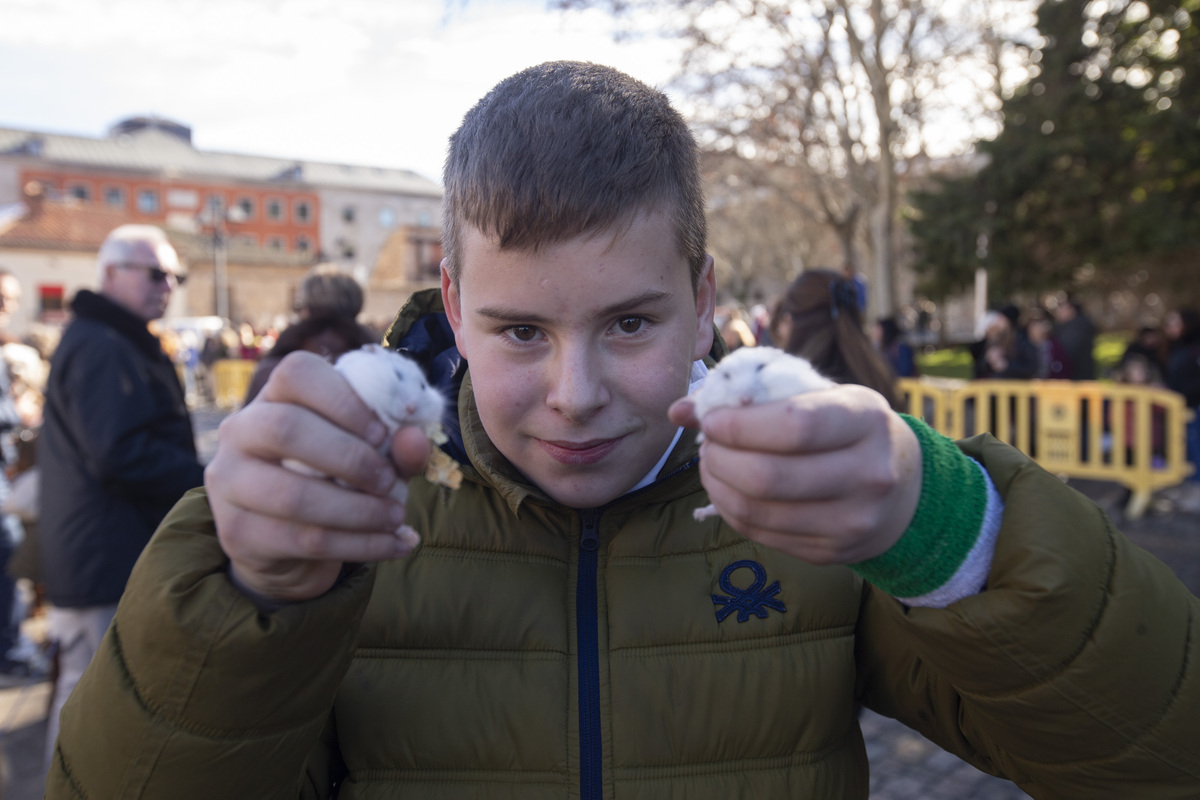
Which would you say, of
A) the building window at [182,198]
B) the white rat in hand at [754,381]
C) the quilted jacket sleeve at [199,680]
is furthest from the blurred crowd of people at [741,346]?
the building window at [182,198]

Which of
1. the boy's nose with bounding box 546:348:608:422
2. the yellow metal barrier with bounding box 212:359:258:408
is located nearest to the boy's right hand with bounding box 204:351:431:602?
the boy's nose with bounding box 546:348:608:422

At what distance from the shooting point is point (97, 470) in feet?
12.2

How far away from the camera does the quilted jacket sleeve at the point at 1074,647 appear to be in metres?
1.13

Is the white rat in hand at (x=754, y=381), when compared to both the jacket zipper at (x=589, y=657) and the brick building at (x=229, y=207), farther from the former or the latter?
the brick building at (x=229, y=207)

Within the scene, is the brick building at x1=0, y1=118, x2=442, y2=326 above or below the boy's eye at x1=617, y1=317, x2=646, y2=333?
above

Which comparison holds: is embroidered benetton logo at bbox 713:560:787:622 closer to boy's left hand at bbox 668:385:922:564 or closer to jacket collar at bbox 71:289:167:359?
boy's left hand at bbox 668:385:922:564

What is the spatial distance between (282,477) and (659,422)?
2.39 ft

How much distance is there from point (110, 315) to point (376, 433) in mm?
3744

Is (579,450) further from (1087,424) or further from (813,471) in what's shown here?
(1087,424)

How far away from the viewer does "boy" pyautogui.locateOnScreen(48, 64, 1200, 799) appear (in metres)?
1.02

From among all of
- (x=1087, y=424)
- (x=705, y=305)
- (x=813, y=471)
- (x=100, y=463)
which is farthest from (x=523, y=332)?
(x=1087, y=424)

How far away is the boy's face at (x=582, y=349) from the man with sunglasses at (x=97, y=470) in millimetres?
3019

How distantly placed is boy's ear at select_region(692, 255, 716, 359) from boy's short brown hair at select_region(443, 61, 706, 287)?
8cm

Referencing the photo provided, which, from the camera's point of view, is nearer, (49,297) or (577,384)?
(577,384)
